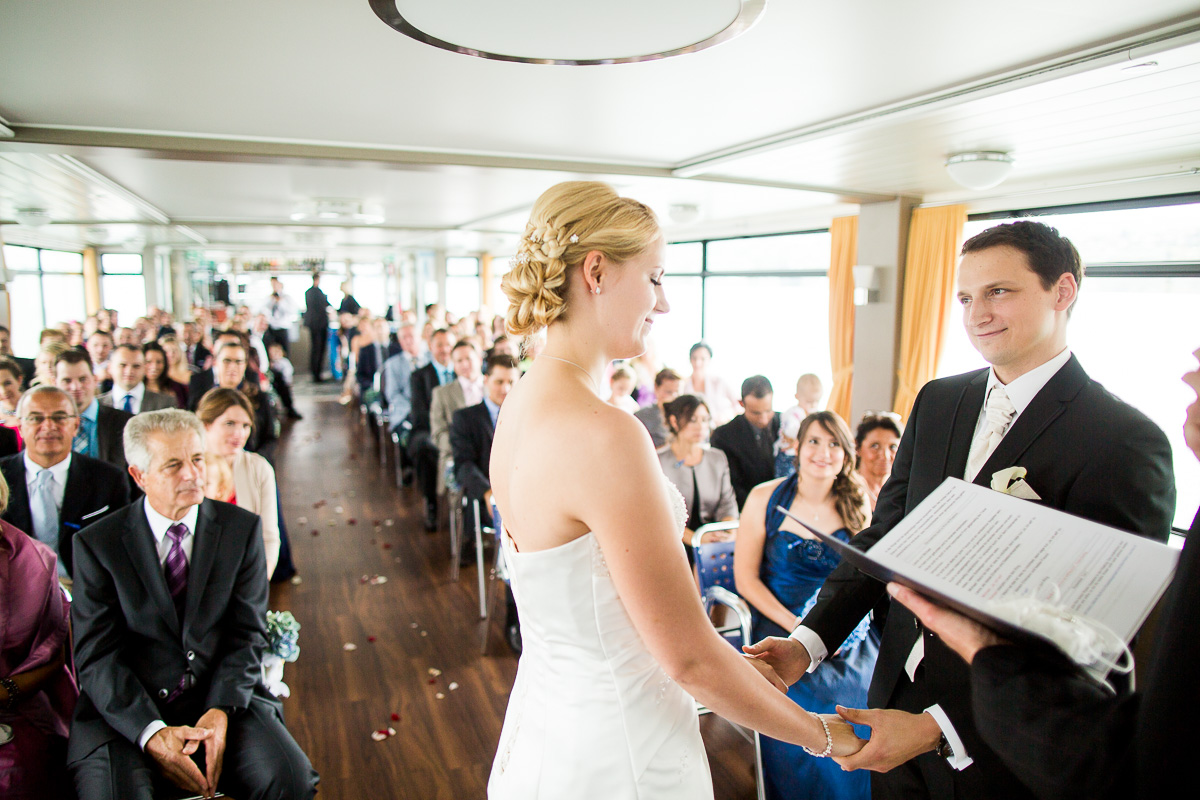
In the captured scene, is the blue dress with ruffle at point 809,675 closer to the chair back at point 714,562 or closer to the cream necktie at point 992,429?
the chair back at point 714,562

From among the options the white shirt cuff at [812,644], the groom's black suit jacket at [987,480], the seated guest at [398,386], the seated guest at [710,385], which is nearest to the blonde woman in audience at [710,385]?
the seated guest at [710,385]

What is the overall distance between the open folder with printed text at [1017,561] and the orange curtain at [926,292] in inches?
201

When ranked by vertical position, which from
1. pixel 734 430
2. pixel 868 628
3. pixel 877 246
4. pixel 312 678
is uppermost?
pixel 877 246


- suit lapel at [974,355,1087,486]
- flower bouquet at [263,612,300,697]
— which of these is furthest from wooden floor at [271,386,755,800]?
suit lapel at [974,355,1087,486]

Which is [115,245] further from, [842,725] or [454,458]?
[842,725]

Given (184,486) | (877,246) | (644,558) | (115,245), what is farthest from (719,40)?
(115,245)

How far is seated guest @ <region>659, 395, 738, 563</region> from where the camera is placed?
12.4ft

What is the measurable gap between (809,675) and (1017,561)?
1.57m

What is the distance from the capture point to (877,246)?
625 centimetres

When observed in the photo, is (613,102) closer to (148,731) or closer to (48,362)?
(148,731)

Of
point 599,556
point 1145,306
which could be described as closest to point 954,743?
point 599,556

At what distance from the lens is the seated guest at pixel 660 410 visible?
4.55 metres

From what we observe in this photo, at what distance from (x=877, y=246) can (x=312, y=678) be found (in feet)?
18.6

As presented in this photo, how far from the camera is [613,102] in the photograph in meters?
3.16
